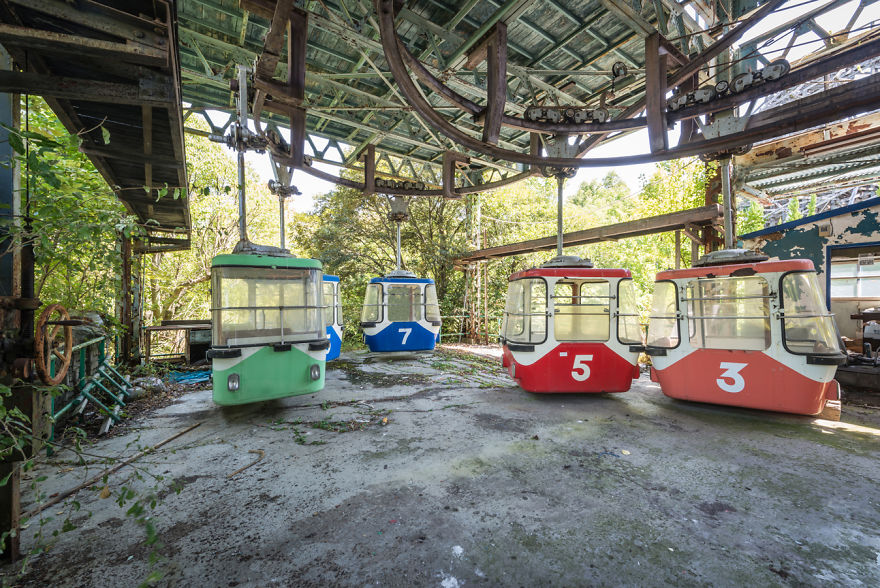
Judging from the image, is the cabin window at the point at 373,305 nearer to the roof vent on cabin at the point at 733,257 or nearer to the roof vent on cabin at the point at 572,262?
the roof vent on cabin at the point at 572,262

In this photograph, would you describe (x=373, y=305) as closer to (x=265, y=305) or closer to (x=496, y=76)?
(x=265, y=305)

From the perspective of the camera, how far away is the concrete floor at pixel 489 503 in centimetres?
199

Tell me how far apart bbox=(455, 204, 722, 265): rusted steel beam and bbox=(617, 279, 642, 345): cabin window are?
1909 millimetres

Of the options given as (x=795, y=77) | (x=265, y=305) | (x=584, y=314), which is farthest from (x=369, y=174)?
(x=795, y=77)

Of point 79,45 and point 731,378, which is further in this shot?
point 731,378

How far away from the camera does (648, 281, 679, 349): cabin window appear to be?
504 cm

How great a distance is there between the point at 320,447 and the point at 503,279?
552 inches

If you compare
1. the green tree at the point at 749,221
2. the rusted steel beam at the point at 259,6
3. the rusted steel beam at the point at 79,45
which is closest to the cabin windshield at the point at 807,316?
the rusted steel beam at the point at 79,45

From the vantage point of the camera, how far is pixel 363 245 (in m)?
15.4

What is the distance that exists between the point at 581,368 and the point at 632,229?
3.78m

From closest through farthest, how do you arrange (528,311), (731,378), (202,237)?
(731,378), (528,311), (202,237)

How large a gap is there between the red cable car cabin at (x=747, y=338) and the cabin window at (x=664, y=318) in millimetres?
13

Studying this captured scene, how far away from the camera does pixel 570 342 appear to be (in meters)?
5.42

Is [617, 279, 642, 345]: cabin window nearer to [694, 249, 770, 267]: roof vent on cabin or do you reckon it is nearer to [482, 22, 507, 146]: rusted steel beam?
[694, 249, 770, 267]: roof vent on cabin
